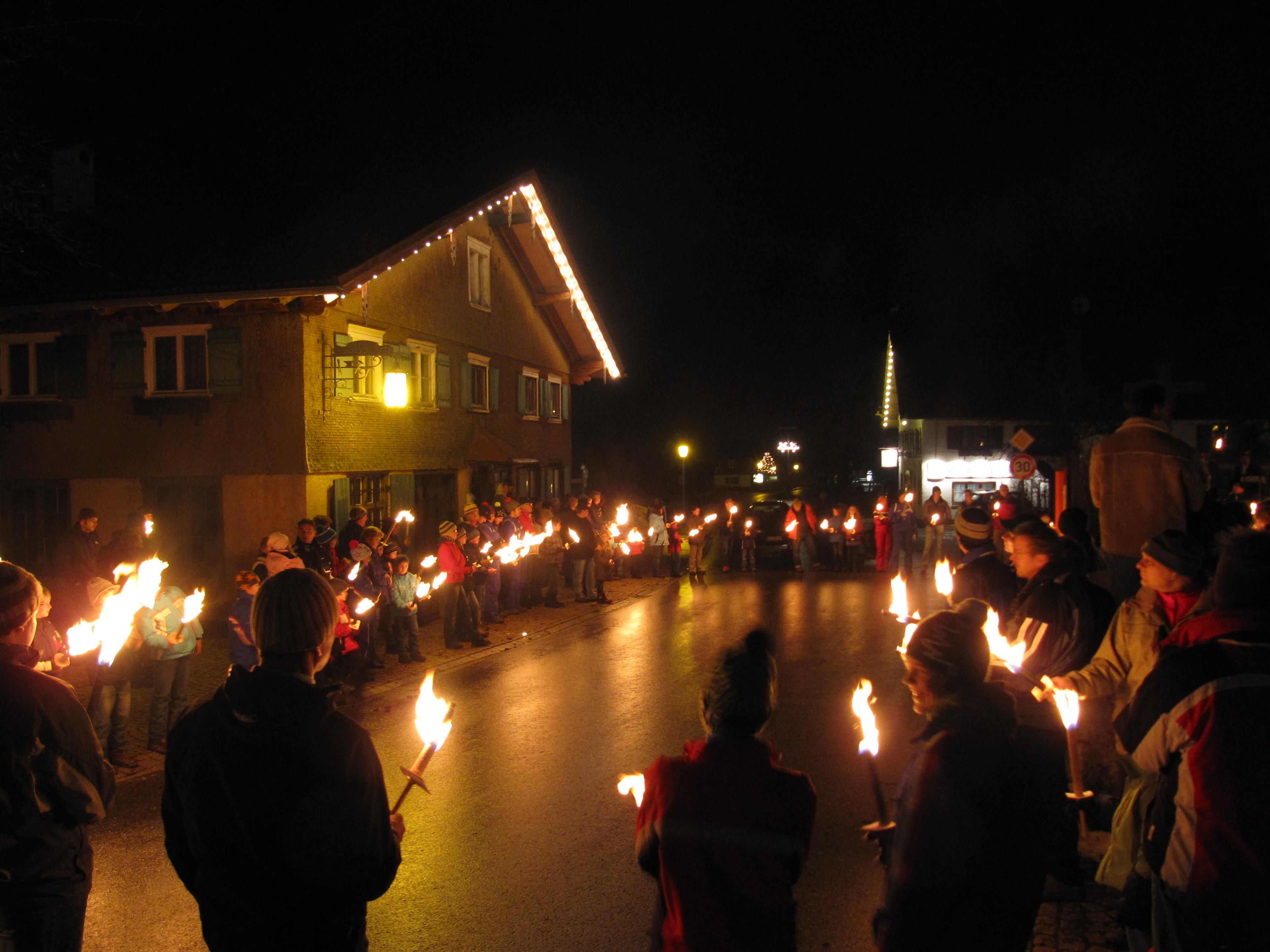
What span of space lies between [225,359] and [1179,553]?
1500cm

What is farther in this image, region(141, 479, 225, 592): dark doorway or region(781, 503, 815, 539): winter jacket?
region(781, 503, 815, 539): winter jacket

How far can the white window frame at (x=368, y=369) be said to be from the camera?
1659 cm

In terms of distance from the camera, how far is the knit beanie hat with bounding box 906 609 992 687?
283 cm

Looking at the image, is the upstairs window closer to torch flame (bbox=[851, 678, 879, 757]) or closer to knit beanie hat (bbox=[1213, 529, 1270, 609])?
torch flame (bbox=[851, 678, 879, 757])

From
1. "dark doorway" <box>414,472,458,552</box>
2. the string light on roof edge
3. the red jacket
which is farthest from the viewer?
the string light on roof edge

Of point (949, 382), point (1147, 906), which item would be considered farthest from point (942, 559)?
point (949, 382)

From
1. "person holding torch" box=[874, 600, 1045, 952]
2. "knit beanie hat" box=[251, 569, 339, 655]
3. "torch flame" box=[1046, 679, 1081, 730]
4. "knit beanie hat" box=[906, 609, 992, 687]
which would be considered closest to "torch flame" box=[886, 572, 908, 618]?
"torch flame" box=[1046, 679, 1081, 730]

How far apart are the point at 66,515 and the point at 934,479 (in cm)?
3866

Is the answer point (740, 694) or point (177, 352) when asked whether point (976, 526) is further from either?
point (177, 352)

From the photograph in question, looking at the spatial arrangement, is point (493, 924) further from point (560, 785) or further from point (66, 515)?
point (66, 515)

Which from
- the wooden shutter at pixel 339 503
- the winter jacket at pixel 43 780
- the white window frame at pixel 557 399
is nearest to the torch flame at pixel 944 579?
the winter jacket at pixel 43 780

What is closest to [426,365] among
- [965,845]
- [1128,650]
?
[1128,650]

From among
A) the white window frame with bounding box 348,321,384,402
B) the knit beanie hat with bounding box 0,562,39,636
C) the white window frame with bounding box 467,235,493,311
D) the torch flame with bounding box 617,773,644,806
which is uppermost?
the white window frame with bounding box 467,235,493,311

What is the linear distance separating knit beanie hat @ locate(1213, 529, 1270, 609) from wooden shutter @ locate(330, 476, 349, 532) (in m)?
14.7
